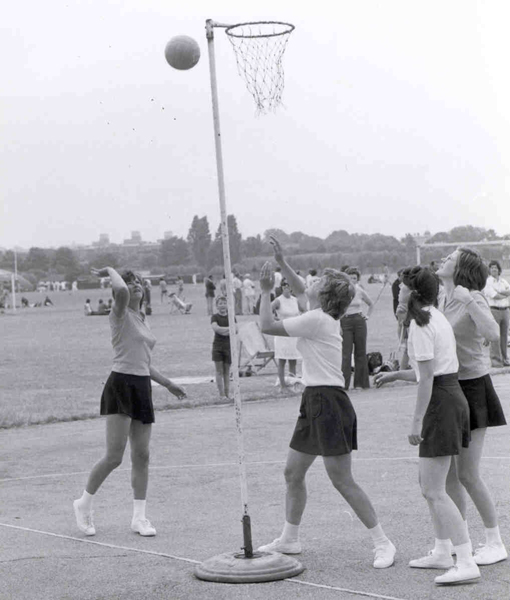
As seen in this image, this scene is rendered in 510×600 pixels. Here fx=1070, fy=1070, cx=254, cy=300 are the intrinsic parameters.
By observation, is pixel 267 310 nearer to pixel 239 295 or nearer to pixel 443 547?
pixel 443 547

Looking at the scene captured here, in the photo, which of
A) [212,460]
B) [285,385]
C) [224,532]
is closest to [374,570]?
[224,532]

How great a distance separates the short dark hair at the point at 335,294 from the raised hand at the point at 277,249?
348 millimetres

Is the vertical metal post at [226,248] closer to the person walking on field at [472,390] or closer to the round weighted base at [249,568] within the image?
the round weighted base at [249,568]

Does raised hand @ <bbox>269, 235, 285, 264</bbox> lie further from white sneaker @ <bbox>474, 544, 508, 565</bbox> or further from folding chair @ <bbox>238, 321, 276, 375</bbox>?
folding chair @ <bbox>238, 321, 276, 375</bbox>

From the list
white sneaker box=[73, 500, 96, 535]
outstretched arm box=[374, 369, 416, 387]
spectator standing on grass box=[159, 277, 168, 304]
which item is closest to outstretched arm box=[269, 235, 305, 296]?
outstretched arm box=[374, 369, 416, 387]

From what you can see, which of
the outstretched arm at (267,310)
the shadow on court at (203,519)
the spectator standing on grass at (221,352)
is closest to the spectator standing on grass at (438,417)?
the shadow on court at (203,519)

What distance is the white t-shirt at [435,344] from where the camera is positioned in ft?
20.8

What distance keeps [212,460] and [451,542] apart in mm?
5001

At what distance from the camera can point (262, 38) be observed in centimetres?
754

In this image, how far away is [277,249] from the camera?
7031 mm

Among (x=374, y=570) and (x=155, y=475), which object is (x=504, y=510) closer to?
(x=374, y=570)

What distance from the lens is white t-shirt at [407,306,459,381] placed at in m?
6.35

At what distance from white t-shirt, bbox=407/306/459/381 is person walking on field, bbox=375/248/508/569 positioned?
255mm

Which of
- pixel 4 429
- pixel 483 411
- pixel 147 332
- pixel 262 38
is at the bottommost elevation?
pixel 4 429
